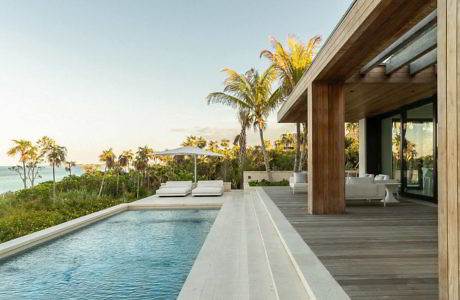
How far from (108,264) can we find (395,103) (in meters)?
8.59

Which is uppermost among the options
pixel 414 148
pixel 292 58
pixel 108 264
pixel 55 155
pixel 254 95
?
pixel 292 58

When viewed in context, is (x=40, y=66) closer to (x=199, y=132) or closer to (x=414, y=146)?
(x=199, y=132)

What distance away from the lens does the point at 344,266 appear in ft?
10.4

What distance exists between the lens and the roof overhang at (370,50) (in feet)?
10.6

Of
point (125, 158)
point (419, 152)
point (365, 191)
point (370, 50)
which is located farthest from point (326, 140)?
point (125, 158)

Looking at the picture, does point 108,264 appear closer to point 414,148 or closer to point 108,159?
point 414,148

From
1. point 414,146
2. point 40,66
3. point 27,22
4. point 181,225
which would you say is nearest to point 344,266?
point 181,225

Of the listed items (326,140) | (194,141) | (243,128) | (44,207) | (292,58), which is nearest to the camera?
(326,140)

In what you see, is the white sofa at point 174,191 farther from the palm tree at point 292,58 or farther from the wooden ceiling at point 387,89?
the wooden ceiling at point 387,89

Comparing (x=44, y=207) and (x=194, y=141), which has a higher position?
(x=194, y=141)

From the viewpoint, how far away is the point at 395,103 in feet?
30.6

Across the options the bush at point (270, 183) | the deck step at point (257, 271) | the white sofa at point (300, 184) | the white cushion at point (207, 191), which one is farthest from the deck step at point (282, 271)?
the bush at point (270, 183)

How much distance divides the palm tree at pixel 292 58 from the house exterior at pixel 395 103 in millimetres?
3354

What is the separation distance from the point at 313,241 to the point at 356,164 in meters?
15.5
